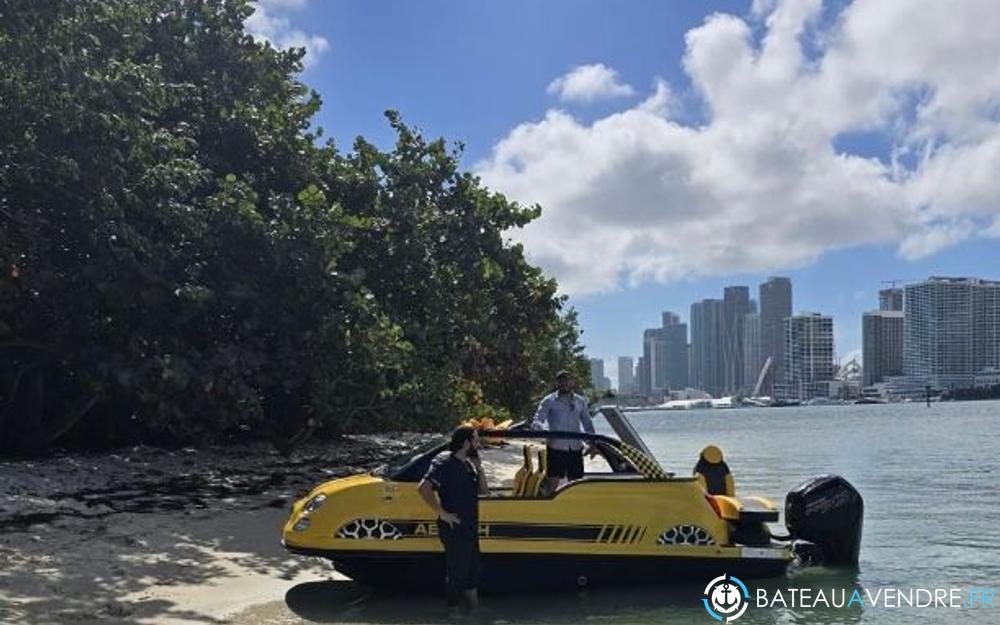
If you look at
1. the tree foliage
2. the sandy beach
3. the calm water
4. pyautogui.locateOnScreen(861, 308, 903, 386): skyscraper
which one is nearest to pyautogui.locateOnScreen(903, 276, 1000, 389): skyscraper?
pyautogui.locateOnScreen(861, 308, 903, 386): skyscraper

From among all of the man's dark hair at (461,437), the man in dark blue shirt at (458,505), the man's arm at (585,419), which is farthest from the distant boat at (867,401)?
the man's dark hair at (461,437)

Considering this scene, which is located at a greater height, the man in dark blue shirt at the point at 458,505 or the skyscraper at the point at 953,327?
the skyscraper at the point at 953,327

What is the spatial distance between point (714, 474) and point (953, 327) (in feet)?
510

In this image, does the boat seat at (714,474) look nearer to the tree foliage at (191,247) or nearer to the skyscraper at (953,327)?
the tree foliage at (191,247)

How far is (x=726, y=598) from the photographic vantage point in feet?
31.0

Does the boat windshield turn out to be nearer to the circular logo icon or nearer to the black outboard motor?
the circular logo icon

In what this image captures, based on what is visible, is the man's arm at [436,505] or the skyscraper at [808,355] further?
the skyscraper at [808,355]

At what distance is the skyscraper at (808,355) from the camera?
18175cm

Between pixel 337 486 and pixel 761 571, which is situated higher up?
pixel 337 486

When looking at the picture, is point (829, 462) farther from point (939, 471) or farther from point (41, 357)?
point (41, 357)

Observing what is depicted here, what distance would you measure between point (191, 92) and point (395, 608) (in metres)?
14.9

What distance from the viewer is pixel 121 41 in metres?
15.8

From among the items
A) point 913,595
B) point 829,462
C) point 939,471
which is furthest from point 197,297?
point 829,462

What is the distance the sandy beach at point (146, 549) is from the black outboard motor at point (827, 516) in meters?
4.94
